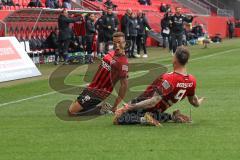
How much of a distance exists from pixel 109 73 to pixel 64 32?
14.7 meters

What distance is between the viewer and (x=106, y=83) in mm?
11016

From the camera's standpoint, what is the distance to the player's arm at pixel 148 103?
9594mm

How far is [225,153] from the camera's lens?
7.50 m

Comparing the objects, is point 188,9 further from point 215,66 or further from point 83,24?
point 215,66

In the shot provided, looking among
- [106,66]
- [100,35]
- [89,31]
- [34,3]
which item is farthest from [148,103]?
[34,3]

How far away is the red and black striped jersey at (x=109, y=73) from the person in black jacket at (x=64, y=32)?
14.1 metres

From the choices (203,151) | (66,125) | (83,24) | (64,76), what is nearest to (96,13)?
(83,24)

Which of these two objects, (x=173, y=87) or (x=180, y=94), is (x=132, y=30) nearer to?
(x=180, y=94)

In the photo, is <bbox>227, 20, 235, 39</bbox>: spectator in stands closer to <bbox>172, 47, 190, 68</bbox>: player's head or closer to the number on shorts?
the number on shorts

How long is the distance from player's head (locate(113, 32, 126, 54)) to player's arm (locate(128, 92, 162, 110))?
1.29 m

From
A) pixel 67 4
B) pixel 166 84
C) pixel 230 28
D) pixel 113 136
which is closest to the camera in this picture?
pixel 113 136

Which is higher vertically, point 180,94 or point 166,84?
point 166,84

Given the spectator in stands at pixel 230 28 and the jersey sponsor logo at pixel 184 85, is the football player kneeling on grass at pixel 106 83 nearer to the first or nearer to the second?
the jersey sponsor logo at pixel 184 85

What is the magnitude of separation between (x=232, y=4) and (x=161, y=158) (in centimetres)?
6197
